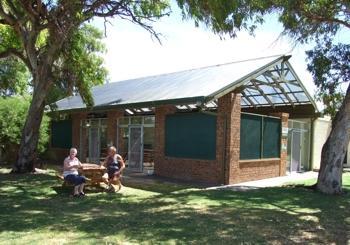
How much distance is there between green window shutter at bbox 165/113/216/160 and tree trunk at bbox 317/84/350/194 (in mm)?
3941

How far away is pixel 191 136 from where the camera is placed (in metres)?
17.0

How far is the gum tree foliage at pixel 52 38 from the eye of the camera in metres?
15.9

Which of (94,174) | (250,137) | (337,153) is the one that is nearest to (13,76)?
(250,137)

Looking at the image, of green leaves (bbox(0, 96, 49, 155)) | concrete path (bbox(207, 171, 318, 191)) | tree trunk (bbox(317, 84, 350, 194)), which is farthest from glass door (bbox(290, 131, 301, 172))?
green leaves (bbox(0, 96, 49, 155))

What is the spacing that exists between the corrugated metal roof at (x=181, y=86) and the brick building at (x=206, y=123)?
5 cm

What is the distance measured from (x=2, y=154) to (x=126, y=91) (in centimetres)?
673

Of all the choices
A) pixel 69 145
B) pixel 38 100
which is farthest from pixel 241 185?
pixel 69 145

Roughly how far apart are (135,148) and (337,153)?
9.12 m

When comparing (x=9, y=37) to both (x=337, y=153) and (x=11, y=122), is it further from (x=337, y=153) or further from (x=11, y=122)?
(x=337, y=153)

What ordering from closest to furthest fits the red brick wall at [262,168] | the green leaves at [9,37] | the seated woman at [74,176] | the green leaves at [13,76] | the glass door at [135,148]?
the seated woman at [74,176] < the red brick wall at [262,168] < the glass door at [135,148] < the green leaves at [9,37] < the green leaves at [13,76]

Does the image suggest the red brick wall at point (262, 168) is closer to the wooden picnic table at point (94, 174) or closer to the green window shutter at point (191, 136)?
the green window shutter at point (191, 136)

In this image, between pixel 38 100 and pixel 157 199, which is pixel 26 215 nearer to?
pixel 157 199

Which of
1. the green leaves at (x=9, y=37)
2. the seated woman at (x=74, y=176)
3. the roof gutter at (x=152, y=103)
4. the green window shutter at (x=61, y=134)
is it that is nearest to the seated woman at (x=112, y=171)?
the seated woman at (x=74, y=176)

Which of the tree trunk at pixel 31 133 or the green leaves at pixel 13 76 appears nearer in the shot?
the tree trunk at pixel 31 133
